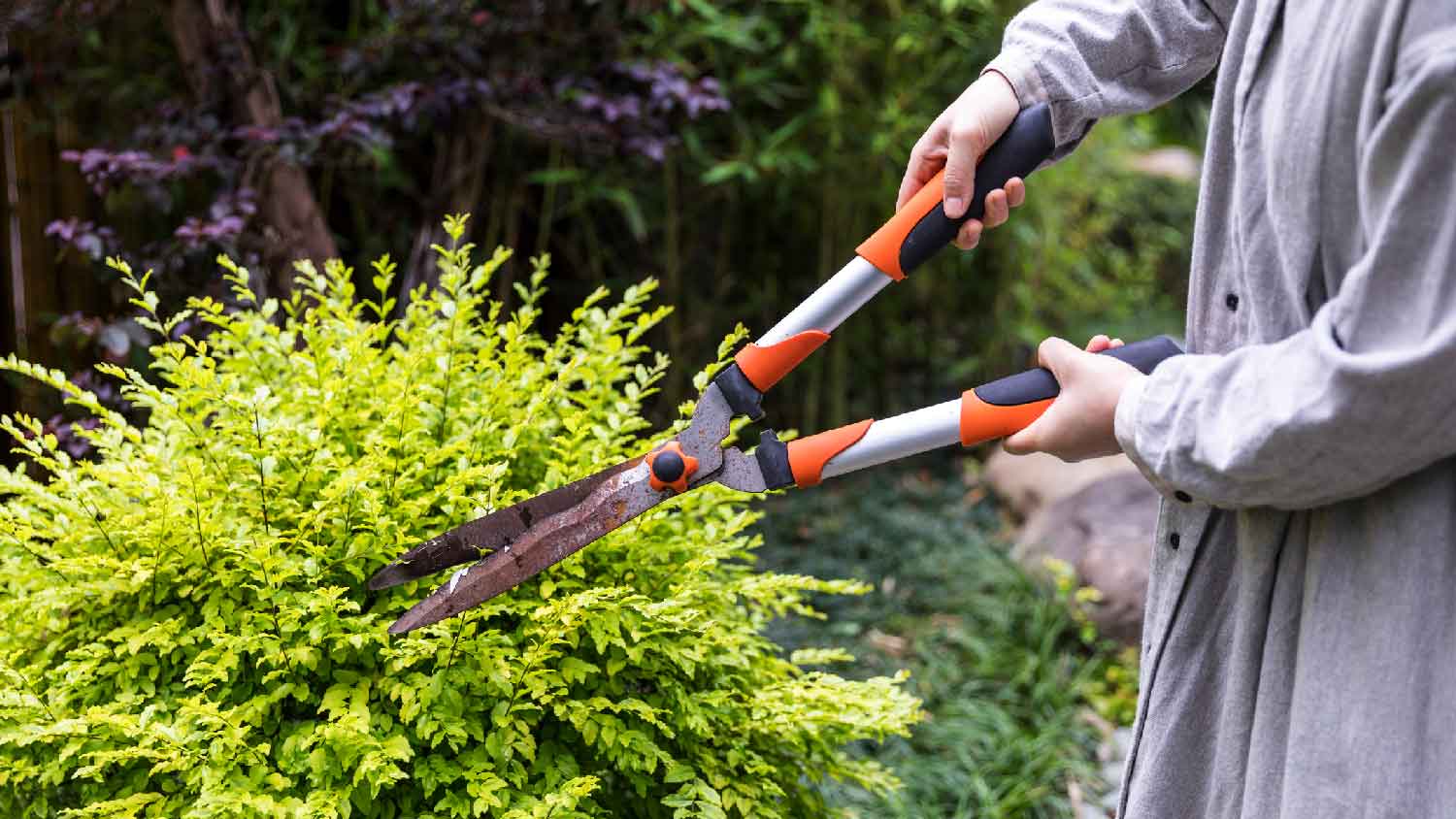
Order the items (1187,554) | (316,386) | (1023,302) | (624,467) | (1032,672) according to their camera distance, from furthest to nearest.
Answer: (1023,302), (1032,672), (316,386), (624,467), (1187,554)

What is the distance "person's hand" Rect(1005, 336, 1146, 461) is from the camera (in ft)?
3.38

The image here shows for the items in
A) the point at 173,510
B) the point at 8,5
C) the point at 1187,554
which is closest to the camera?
the point at 1187,554

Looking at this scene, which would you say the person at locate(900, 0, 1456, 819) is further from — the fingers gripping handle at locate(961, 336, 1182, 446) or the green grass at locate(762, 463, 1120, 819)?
the green grass at locate(762, 463, 1120, 819)

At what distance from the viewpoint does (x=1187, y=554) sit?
112 cm

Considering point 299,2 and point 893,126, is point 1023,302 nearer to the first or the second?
point 893,126

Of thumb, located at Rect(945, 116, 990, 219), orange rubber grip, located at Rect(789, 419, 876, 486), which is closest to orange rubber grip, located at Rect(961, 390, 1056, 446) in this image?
orange rubber grip, located at Rect(789, 419, 876, 486)

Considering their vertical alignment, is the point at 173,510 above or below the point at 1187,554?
below

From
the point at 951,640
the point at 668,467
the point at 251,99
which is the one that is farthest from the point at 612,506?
the point at 951,640

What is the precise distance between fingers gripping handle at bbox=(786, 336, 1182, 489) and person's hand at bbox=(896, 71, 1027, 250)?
0.59 ft

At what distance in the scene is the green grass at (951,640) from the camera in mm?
2807

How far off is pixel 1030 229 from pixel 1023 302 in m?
0.47

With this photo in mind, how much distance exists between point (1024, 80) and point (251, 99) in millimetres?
2271

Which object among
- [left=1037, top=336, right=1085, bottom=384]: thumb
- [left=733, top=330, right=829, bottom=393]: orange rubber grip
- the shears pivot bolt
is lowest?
the shears pivot bolt

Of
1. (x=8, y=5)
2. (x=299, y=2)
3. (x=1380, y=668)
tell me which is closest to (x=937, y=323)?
(x=299, y=2)
